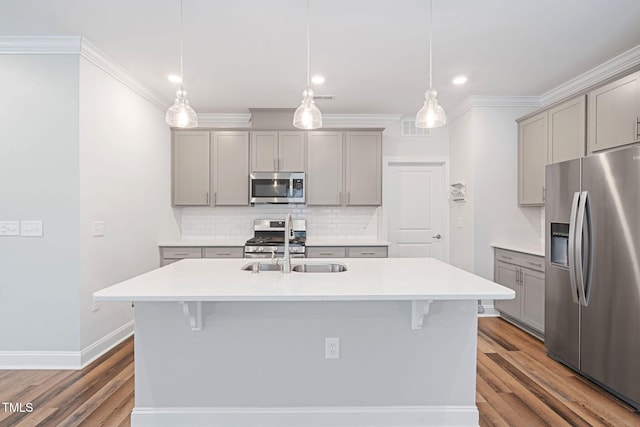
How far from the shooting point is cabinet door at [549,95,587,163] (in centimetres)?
307

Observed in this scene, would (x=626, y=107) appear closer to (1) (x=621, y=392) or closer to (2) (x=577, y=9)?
(2) (x=577, y=9)

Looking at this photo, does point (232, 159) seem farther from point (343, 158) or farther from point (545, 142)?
point (545, 142)

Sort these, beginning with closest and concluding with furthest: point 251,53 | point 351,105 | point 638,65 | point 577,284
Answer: point 577,284, point 638,65, point 251,53, point 351,105

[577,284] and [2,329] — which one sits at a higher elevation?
[577,284]

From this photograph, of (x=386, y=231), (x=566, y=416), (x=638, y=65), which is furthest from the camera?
(x=386, y=231)

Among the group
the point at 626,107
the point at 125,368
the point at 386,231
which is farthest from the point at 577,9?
the point at 125,368

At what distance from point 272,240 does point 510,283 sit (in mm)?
2859

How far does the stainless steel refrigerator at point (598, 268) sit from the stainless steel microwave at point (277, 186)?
2729 millimetres

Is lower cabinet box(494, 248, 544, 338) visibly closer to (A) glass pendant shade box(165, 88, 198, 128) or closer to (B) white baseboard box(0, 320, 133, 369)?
(A) glass pendant shade box(165, 88, 198, 128)

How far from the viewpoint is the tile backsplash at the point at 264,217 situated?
4.77m

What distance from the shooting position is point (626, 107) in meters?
2.63

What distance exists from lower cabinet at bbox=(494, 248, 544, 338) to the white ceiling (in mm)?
1884

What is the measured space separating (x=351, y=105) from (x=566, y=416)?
3.61 metres

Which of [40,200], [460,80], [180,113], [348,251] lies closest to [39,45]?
[40,200]
